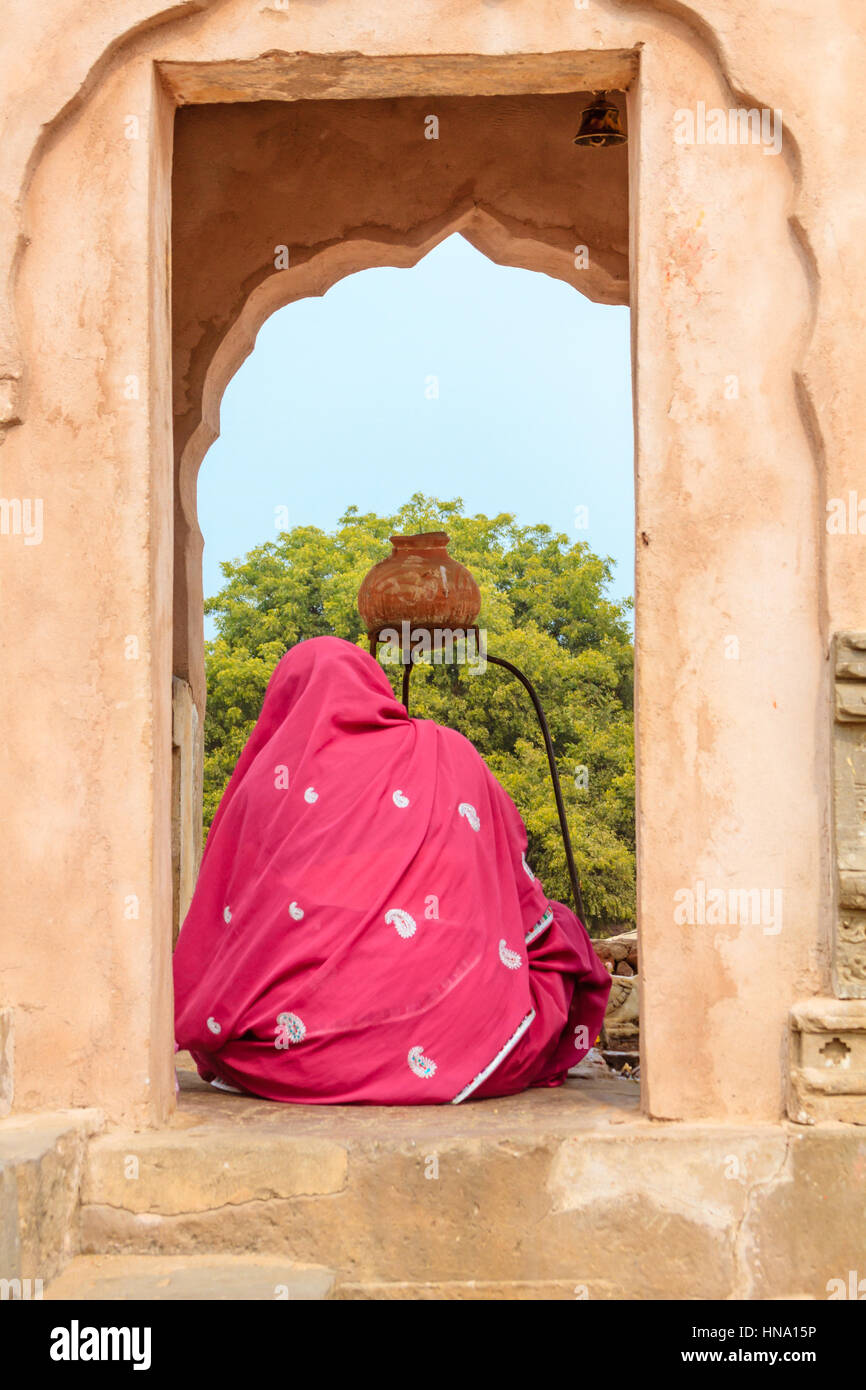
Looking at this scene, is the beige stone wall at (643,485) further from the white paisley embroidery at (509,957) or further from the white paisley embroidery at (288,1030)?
the white paisley embroidery at (509,957)

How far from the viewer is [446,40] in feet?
11.0

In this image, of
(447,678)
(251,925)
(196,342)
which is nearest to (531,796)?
(447,678)

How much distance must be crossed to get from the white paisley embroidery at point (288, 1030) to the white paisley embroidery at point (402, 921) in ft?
1.10

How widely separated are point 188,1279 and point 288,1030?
79 cm

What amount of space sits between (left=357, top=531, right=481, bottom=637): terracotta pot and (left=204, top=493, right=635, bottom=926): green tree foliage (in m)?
8.21

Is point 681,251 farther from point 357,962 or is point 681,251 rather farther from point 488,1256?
point 488,1256

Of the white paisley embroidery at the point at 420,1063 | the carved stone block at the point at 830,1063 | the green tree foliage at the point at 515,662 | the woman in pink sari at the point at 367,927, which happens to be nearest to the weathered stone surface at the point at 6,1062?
the woman in pink sari at the point at 367,927

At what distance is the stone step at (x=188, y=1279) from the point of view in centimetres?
294

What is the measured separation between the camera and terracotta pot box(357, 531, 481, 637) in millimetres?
5699

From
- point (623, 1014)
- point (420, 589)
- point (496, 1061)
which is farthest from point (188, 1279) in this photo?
point (623, 1014)

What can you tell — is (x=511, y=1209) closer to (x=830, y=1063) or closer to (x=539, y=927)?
(x=830, y=1063)

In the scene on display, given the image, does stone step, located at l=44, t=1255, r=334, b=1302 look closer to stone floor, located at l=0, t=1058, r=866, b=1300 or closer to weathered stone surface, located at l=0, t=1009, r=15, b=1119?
stone floor, located at l=0, t=1058, r=866, b=1300

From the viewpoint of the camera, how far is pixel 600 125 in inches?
190

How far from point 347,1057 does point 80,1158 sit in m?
0.75
